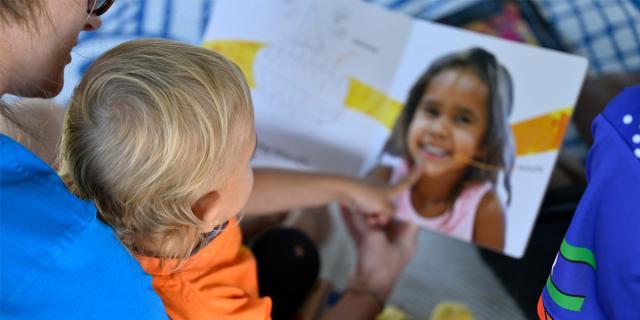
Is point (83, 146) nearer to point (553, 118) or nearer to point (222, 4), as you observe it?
point (222, 4)

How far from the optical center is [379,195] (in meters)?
0.97

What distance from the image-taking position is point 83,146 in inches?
21.8

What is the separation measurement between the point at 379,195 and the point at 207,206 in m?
0.42

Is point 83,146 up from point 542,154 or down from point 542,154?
up

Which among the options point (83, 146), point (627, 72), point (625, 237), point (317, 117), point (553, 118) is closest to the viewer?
point (625, 237)

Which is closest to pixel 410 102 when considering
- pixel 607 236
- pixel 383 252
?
pixel 383 252

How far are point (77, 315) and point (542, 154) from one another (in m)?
0.69

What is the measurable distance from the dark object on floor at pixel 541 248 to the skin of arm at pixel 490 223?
0.06 meters

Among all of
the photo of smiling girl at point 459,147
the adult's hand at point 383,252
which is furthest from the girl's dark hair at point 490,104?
the adult's hand at point 383,252

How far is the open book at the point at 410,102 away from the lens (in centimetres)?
91

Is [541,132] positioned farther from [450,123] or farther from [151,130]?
[151,130]

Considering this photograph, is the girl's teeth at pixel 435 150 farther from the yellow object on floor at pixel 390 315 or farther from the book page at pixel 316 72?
the yellow object on floor at pixel 390 315

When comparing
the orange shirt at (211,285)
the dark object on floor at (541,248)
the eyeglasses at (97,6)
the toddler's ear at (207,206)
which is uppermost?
the eyeglasses at (97,6)

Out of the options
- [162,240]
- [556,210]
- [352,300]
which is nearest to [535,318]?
[556,210]
